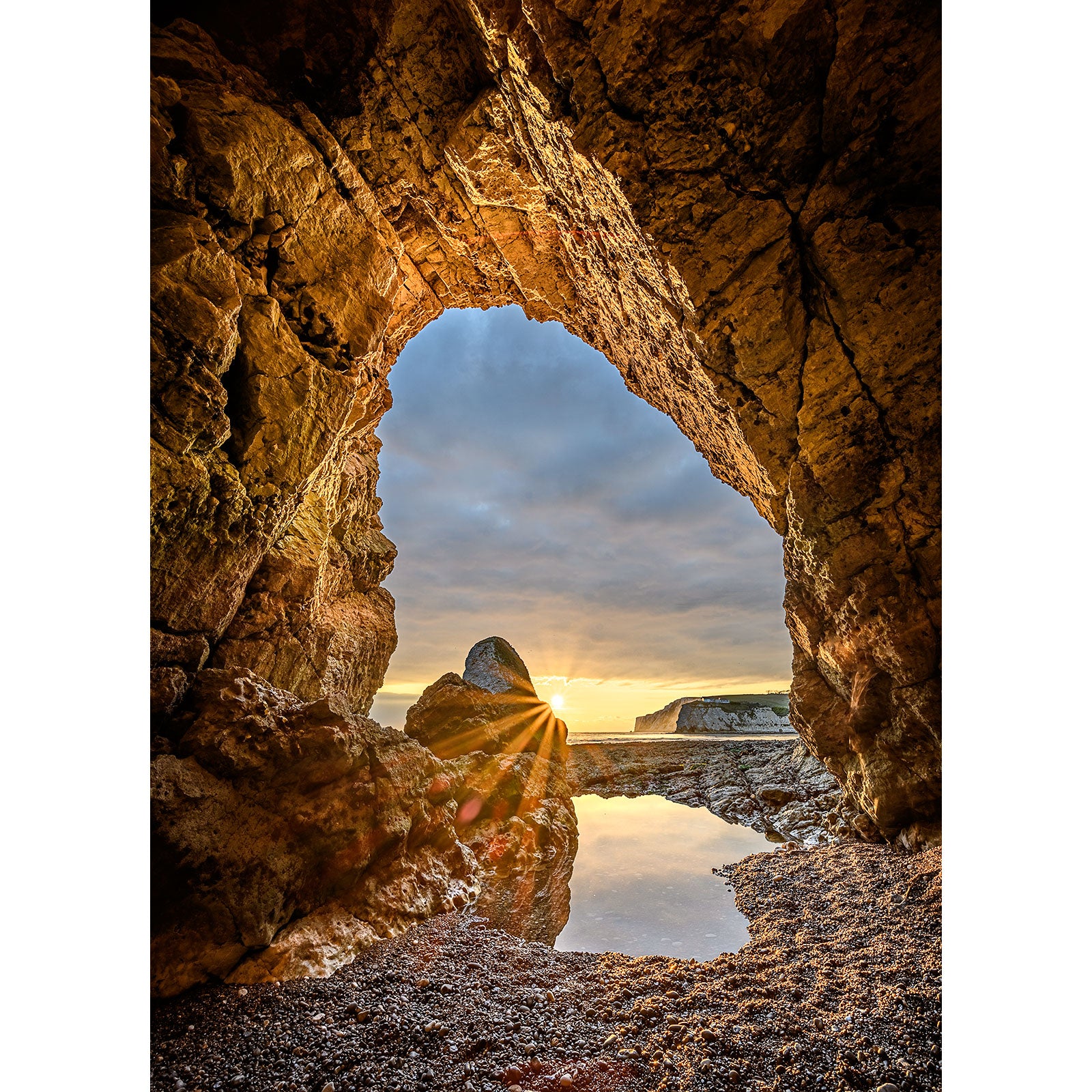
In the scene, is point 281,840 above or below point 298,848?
above

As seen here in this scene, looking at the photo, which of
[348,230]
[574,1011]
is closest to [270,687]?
[574,1011]

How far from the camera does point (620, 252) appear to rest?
31.8 ft

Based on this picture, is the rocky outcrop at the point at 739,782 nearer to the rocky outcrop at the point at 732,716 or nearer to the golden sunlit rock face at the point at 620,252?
the golden sunlit rock face at the point at 620,252

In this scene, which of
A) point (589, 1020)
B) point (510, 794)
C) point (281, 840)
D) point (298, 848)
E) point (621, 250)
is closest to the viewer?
point (589, 1020)

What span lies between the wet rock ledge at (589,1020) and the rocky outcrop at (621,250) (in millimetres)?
4198

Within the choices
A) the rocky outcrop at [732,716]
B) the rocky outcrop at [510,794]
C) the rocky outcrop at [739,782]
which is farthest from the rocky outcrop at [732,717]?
the rocky outcrop at [510,794]

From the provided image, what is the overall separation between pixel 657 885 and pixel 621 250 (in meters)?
14.0

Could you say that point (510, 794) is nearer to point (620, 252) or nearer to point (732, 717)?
point (620, 252)

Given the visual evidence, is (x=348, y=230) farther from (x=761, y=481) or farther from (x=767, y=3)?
(x=761, y=481)

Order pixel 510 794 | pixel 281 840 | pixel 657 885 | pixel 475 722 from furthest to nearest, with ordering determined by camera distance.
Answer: pixel 475 722 < pixel 510 794 < pixel 657 885 < pixel 281 840

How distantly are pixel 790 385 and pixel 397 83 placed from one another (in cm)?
1067

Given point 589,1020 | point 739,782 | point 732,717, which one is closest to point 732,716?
point 732,717

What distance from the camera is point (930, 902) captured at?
6.69 m

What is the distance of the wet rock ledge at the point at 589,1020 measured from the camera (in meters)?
4.15
